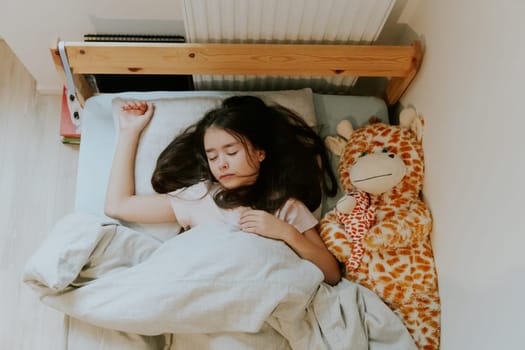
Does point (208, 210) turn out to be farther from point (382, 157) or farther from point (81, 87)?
point (81, 87)

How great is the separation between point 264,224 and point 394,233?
32 centimetres

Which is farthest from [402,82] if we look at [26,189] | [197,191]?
[26,189]

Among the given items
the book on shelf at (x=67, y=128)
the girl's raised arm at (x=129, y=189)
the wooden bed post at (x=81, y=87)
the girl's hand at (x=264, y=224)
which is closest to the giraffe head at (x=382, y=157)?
the girl's hand at (x=264, y=224)

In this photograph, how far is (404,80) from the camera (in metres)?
1.46

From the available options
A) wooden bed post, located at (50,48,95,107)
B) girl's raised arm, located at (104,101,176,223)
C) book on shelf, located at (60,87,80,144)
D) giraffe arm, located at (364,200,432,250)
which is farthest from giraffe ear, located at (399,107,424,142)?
book on shelf, located at (60,87,80,144)

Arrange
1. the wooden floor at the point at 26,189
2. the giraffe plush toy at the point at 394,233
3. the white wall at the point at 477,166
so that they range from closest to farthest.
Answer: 1. the white wall at the point at 477,166
2. the giraffe plush toy at the point at 394,233
3. the wooden floor at the point at 26,189

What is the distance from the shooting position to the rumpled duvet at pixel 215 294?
1118mm

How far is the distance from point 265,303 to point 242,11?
733 millimetres

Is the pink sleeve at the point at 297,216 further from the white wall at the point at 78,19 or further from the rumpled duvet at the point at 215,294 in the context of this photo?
the white wall at the point at 78,19

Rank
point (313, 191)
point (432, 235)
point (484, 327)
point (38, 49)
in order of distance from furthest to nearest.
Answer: point (38, 49) < point (313, 191) < point (432, 235) < point (484, 327)

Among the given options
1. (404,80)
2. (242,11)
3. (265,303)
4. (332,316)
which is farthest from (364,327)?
(242,11)

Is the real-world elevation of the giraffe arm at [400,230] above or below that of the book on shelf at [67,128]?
above

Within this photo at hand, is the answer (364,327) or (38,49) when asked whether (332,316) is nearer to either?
(364,327)

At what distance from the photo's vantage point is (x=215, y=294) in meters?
1.12
